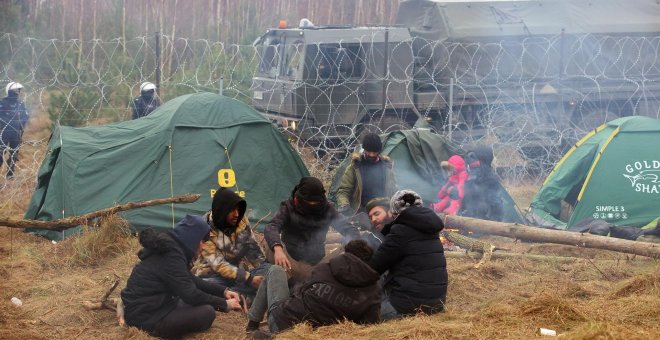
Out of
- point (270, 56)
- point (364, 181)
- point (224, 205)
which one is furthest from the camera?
point (270, 56)

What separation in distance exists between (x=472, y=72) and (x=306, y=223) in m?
9.06

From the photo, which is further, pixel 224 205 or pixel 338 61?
pixel 338 61

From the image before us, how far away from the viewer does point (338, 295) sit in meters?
6.02

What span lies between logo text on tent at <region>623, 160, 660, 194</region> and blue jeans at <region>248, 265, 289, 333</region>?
232 inches

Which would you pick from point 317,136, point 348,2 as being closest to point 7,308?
point 317,136

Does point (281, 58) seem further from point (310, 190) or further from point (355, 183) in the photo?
point (310, 190)

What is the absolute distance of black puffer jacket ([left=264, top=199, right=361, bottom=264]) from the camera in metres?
7.63

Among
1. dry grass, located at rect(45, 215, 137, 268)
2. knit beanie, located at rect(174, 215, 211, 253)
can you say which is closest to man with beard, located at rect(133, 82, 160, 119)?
dry grass, located at rect(45, 215, 137, 268)

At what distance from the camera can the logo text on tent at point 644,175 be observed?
1090cm

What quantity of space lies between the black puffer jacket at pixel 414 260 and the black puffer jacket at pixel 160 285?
1.26 metres

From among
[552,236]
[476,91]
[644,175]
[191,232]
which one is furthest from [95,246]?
[476,91]

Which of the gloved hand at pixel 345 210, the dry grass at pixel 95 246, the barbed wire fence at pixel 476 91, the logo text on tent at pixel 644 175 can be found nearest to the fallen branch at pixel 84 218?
the dry grass at pixel 95 246

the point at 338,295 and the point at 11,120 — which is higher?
the point at 338,295

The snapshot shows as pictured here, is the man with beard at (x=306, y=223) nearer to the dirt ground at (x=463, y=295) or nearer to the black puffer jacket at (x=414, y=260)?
the dirt ground at (x=463, y=295)
